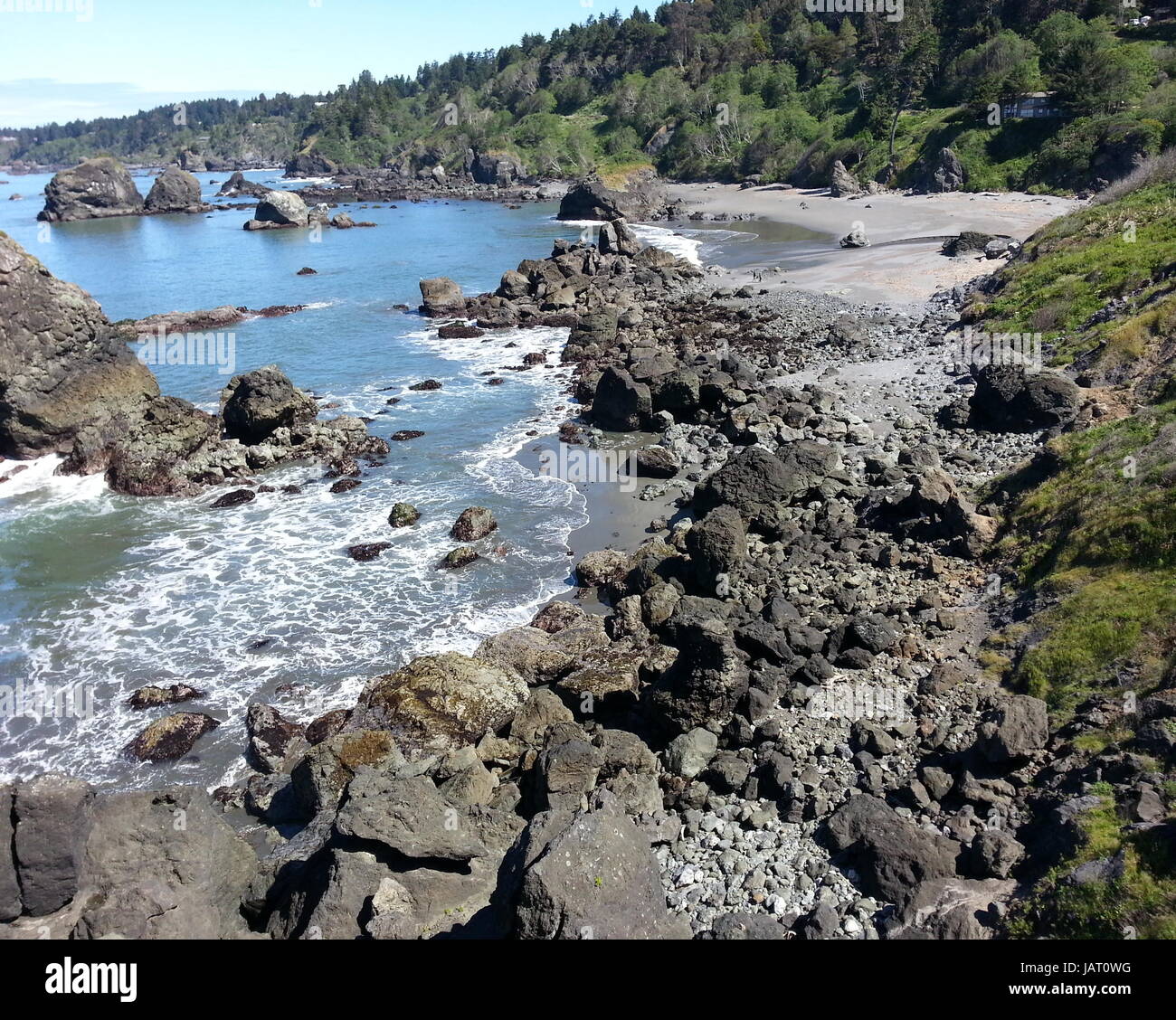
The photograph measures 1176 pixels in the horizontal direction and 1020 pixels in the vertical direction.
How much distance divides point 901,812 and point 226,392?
30957 millimetres

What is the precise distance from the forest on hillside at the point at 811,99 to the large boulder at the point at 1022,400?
164ft

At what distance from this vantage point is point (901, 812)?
461 inches

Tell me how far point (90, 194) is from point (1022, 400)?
13780 centimetres

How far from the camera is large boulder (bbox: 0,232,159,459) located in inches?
1183

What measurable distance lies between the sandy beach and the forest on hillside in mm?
6572

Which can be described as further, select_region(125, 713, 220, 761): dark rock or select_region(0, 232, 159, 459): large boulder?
select_region(0, 232, 159, 459): large boulder

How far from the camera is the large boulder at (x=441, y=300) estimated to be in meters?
53.6

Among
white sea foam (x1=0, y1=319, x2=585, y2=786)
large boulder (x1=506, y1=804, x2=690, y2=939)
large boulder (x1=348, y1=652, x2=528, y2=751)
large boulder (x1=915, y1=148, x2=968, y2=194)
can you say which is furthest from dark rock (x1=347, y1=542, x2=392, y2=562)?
large boulder (x1=915, y1=148, x2=968, y2=194)

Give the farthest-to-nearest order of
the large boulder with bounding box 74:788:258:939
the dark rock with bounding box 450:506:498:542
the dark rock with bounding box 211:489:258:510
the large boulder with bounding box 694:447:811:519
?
1. the dark rock with bounding box 211:489:258:510
2. the dark rock with bounding box 450:506:498:542
3. the large boulder with bounding box 694:447:811:519
4. the large boulder with bounding box 74:788:258:939

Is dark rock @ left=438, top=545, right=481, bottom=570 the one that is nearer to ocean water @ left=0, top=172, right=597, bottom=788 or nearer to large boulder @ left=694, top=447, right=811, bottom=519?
ocean water @ left=0, top=172, right=597, bottom=788

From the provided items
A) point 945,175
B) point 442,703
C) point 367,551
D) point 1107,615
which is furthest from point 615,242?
point 1107,615

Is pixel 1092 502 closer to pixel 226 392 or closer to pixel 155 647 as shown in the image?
pixel 155 647

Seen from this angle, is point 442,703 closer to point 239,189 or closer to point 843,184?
point 843,184

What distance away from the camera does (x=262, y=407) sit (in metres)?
30.7
